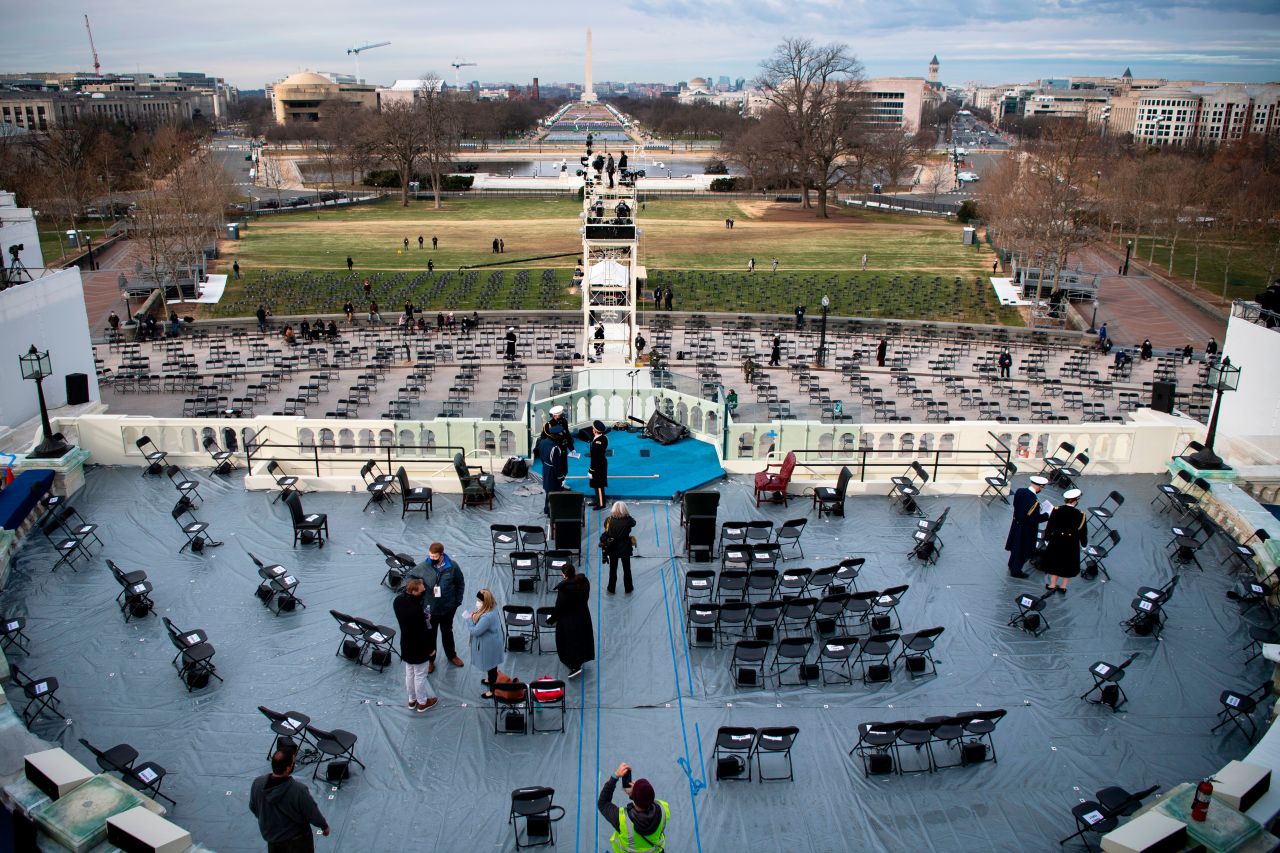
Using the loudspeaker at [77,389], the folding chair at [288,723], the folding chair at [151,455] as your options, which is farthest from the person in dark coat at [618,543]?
the loudspeaker at [77,389]

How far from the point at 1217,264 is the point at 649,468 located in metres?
59.0

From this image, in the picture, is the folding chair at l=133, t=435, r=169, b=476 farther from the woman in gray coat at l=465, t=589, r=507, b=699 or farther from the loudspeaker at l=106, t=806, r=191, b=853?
the loudspeaker at l=106, t=806, r=191, b=853

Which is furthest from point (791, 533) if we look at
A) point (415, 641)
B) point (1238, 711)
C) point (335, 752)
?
point (335, 752)

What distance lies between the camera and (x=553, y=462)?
50.7 ft

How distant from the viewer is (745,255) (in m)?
60.0

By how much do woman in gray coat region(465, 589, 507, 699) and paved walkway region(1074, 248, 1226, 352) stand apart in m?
39.9

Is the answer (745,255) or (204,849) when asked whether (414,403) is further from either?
(745,255)

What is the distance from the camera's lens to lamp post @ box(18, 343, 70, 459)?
15.6m

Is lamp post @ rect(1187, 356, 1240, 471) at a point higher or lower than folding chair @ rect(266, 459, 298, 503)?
higher

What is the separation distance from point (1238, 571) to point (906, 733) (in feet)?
26.2

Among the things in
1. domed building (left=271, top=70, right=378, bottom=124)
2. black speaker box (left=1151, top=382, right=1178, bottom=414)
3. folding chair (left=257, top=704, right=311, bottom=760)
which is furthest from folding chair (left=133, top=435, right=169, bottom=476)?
domed building (left=271, top=70, right=378, bottom=124)

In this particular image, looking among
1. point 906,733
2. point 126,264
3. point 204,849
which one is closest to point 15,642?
point 204,849

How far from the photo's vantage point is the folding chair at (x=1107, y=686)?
11055 mm

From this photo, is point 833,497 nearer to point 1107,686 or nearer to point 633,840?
point 1107,686
